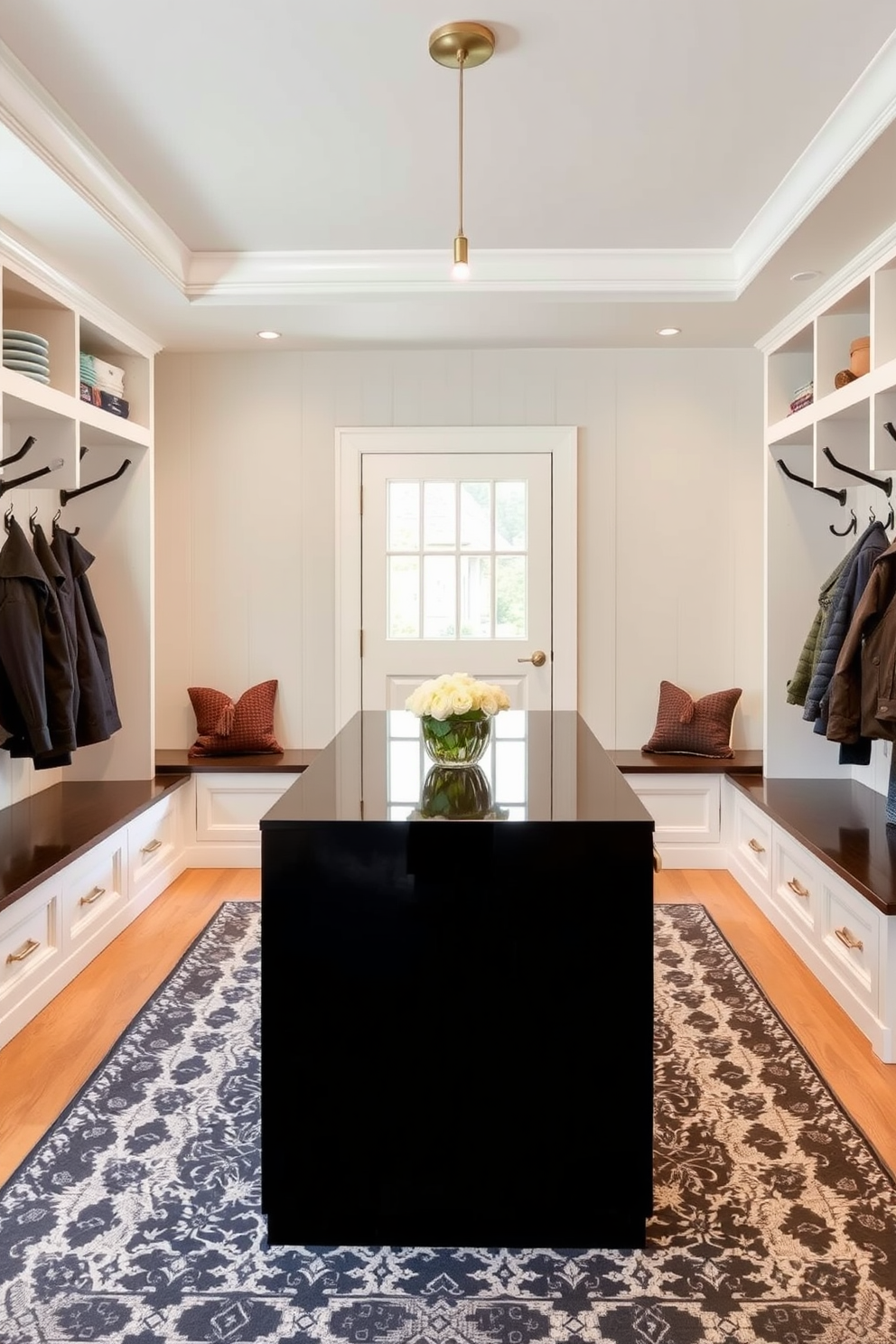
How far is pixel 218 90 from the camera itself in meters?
2.59

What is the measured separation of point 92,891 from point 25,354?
1.89 meters

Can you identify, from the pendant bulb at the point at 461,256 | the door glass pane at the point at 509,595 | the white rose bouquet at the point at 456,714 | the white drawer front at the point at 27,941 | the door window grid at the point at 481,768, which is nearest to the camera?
the door window grid at the point at 481,768

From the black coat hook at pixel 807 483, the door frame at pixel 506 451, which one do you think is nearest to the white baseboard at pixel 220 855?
the door frame at pixel 506 451

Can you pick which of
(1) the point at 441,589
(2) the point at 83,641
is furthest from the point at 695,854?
(2) the point at 83,641

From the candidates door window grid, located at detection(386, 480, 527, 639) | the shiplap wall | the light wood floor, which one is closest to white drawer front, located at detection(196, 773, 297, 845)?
the light wood floor

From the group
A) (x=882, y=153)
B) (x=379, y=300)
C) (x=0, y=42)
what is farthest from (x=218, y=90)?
(x=882, y=153)

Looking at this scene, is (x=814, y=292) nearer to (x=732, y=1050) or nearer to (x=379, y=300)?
(x=379, y=300)

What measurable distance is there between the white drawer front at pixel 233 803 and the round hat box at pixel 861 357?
2.92 m

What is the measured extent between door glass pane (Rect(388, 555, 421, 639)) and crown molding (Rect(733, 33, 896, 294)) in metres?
1.97

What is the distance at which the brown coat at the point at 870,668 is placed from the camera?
10.3 ft

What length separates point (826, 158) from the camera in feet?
9.14

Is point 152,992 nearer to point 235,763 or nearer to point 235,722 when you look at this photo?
point 235,763

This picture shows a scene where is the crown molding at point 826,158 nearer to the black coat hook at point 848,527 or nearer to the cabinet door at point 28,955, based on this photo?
the black coat hook at point 848,527

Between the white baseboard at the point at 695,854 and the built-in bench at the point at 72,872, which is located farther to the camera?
the white baseboard at the point at 695,854
